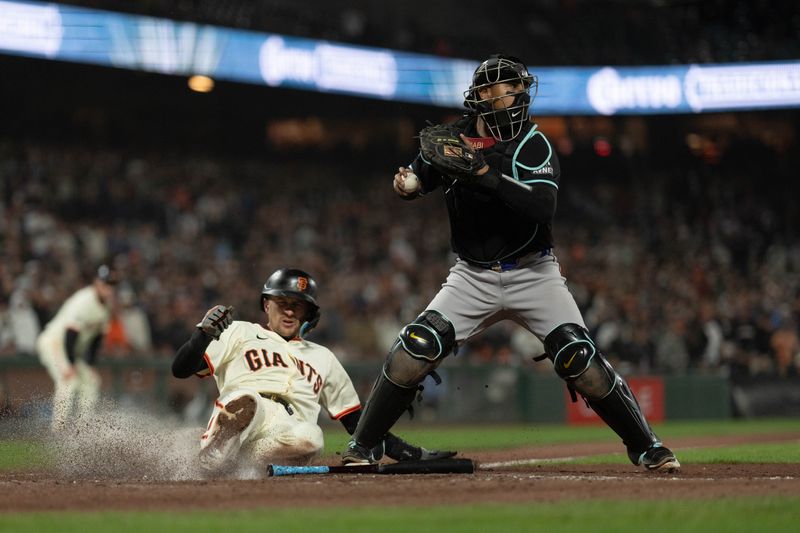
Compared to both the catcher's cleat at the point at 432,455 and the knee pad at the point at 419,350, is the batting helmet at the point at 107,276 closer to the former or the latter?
the catcher's cleat at the point at 432,455

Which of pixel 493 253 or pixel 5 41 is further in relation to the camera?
pixel 5 41

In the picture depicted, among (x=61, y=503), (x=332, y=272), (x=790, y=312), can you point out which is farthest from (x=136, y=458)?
(x=790, y=312)

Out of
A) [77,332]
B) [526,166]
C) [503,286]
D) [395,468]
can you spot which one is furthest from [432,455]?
[77,332]

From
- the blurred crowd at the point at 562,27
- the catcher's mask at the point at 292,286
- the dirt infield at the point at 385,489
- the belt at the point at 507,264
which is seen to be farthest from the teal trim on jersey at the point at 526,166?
the blurred crowd at the point at 562,27

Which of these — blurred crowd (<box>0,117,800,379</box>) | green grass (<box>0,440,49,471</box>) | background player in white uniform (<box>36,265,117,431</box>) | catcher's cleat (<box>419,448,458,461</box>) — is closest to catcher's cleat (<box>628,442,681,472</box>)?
catcher's cleat (<box>419,448,458,461</box>)

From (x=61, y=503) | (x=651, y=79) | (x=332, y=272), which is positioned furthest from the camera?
(x=651, y=79)

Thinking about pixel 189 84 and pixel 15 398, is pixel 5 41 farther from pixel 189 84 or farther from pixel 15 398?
pixel 15 398

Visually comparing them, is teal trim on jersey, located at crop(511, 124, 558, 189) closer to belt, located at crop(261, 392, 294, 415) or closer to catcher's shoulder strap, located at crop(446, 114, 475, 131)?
catcher's shoulder strap, located at crop(446, 114, 475, 131)
